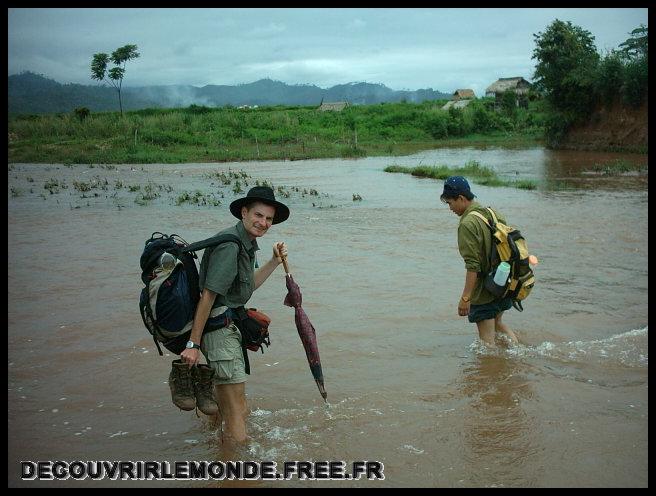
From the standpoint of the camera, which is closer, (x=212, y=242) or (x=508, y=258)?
(x=212, y=242)

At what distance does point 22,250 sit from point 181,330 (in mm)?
8333

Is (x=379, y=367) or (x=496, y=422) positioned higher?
(x=379, y=367)

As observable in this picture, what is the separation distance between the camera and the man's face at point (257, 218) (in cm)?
397

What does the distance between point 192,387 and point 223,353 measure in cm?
27

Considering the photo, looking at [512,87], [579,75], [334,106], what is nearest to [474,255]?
[579,75]

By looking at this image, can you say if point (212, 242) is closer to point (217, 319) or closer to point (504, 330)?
point (217, 319)

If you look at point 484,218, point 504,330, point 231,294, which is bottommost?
point 504,330

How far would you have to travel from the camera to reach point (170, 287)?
365 cm

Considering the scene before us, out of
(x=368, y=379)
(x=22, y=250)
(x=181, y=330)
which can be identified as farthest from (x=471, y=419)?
(x=22, y=250)

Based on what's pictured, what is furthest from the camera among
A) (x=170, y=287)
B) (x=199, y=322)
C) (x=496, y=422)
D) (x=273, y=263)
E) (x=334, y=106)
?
(x=334, y=106)

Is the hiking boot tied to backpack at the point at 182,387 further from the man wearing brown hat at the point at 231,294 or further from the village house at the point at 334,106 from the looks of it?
the village house at the point at 334,106

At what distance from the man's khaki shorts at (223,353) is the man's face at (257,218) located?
1.98 feet

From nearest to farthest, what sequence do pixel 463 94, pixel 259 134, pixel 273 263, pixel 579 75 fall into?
pixel 273 263, pixel 579 75, pixel 259 134, pixel 463 94
